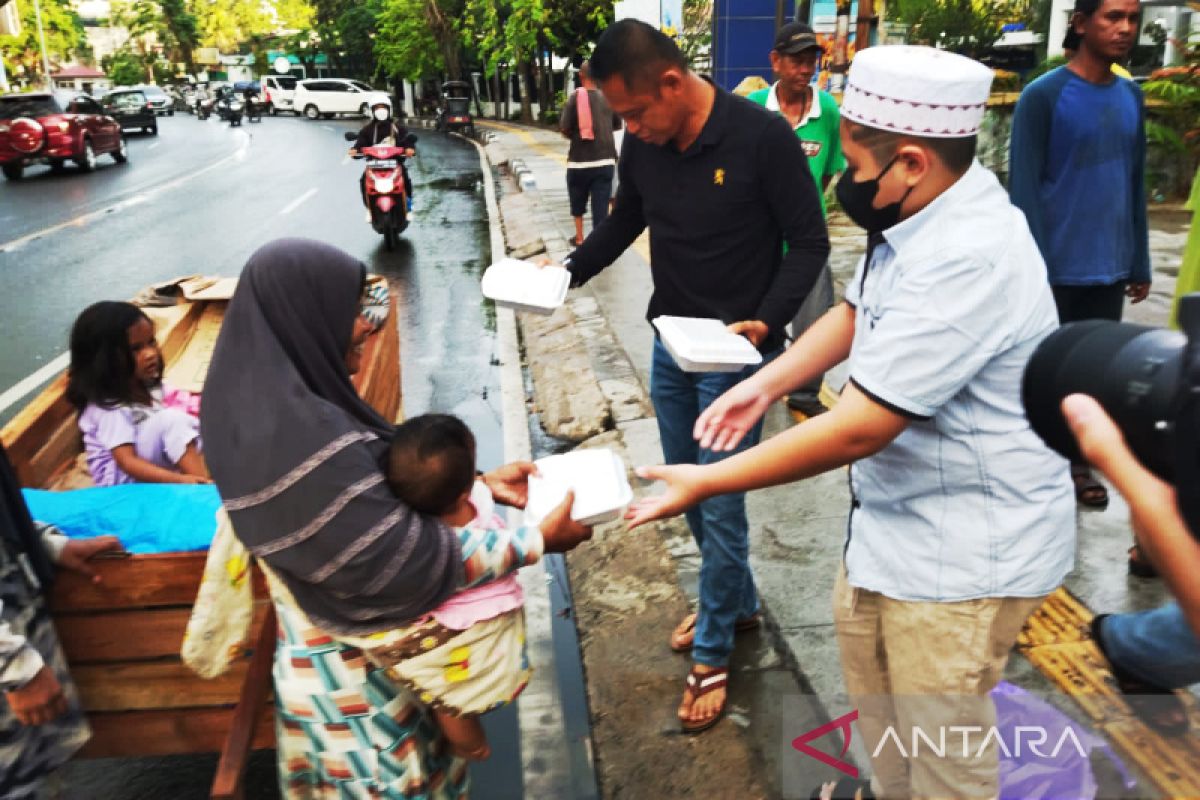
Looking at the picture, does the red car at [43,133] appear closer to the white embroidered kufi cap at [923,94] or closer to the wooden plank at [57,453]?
the wooden plank at [57,453]

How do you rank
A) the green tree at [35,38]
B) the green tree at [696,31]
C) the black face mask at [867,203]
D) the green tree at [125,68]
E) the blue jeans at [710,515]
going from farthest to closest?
the green tree at [125,68]
the green tree at [35,38]
the green tree at [696,31]
the blue jeans at [710,515]
the black face mask at [867,203]

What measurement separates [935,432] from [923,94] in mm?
589

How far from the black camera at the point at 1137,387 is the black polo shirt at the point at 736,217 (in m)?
1.42

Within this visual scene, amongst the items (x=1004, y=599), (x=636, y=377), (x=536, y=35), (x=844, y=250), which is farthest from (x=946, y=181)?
(x=536, y=35)

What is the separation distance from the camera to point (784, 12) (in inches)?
437

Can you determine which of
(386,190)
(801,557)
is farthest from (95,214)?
(801,557)

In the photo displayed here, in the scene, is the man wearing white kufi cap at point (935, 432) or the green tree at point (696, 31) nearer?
the man wearing white kufi cap at point (935, 432)

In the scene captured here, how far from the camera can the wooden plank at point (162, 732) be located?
95.7 inches

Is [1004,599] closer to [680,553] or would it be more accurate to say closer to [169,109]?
[680,553]

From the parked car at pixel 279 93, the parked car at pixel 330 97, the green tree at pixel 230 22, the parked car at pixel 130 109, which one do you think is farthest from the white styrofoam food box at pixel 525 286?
the green tree at pixel 230 22

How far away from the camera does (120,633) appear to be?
2.34 metres

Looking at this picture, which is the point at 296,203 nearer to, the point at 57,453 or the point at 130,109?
the point at 57,453

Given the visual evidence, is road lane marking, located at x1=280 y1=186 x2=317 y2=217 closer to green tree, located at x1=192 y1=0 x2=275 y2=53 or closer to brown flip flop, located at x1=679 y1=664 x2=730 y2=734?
brown flip flop, located at x1=679 y1=664 x2=730 y2=734

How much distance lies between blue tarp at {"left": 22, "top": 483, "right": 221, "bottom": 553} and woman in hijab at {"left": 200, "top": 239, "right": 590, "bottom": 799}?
697mm
